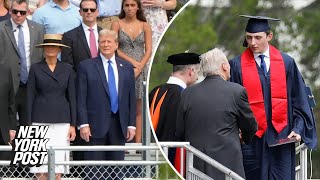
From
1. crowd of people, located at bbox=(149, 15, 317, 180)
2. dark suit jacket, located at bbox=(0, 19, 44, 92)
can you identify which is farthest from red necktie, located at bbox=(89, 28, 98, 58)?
crowd of people, located at bbox=(149, 15, 317, 180)

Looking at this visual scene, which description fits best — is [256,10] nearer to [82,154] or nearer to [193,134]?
[193,134]

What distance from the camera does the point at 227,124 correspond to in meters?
9.47

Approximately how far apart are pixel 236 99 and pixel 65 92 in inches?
129

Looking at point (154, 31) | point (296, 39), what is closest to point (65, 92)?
point (154, 31)

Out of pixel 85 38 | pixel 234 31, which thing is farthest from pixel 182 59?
pixel 85 38

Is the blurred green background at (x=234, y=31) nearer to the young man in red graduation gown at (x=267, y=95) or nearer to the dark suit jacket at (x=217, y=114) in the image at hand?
the young man in red graduation gown at (x=267, y=95)

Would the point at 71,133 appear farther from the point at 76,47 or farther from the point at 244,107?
the point at 244,107

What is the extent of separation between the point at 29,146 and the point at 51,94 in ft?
1.89

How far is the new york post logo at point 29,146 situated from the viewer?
1189 centimetres

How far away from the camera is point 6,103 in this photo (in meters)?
12.1

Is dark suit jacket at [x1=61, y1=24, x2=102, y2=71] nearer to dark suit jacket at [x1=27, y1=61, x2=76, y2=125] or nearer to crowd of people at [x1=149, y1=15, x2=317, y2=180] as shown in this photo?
dark suit jacket at [x1=27, y1=61, x2=76, y2=125]

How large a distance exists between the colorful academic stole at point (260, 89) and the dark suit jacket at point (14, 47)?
3.34 metres

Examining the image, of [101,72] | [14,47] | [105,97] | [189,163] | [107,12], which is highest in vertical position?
[107,12]

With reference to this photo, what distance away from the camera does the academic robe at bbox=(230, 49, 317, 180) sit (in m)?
9.55
